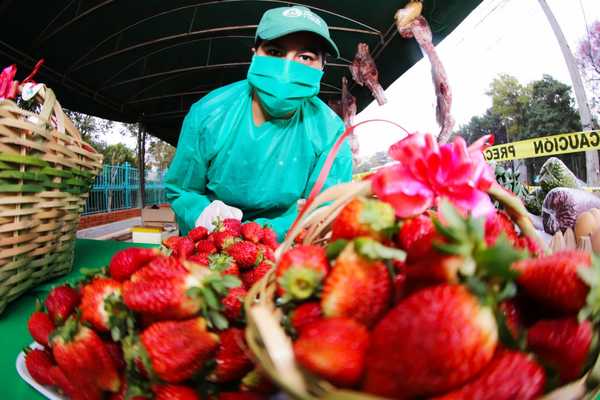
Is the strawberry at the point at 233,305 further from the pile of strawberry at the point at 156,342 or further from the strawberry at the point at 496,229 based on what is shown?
the strawberry at the point at 496,229

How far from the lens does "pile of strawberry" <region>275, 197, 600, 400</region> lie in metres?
0.41

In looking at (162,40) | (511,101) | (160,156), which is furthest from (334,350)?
(160,156)

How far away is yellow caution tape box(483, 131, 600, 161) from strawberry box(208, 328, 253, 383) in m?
2.75

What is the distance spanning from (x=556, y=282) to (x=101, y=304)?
720 millimetres

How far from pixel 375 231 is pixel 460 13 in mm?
3802

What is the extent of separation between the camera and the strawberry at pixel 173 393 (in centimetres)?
53

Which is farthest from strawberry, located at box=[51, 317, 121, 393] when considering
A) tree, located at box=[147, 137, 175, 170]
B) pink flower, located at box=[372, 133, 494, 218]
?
tree, located at box=[147, 137, 175, 170]

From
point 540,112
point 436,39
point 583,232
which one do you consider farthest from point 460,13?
point 540,112

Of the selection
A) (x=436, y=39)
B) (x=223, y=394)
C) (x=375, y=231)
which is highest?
(x=436, y=39)

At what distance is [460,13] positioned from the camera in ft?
11.6

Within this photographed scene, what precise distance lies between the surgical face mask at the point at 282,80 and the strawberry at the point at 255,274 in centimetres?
109

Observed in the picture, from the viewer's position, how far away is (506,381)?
1.36ft

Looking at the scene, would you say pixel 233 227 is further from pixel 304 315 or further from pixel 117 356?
pixel 304 315

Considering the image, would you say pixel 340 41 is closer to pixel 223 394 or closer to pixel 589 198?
pixel 589 198
